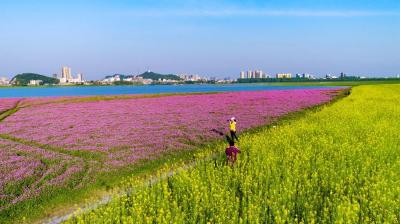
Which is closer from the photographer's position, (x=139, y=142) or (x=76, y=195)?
(x=76, y=195)

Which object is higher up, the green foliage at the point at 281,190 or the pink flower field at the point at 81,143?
the green foliage at the point at 281,190

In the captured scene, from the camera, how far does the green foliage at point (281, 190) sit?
28.8 feet

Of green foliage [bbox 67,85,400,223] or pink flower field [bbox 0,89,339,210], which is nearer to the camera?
green foliage [bbox 67,85,400,223]

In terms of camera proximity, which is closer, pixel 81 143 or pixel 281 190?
pixel 281 190

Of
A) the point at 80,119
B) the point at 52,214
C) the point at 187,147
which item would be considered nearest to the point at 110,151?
the point at 187,147

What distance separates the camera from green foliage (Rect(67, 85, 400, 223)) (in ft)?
28.8

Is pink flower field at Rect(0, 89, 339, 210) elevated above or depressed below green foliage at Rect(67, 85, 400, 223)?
below

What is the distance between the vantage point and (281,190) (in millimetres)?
9898

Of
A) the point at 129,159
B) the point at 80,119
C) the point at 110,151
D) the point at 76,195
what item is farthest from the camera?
the point at 80,119

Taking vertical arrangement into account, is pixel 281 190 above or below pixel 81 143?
above

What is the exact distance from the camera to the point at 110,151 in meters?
20.4

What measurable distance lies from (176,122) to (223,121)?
423 cm

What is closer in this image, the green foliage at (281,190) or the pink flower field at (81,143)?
the green foliage at (281,190)

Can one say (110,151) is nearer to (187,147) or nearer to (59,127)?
(187,147)
